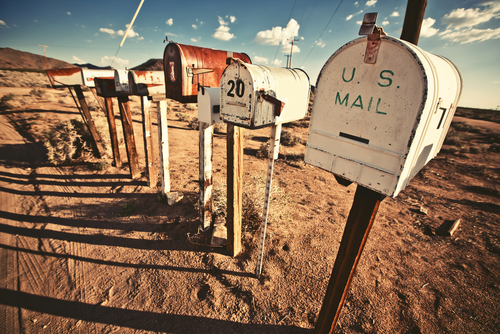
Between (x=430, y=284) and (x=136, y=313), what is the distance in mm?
3970

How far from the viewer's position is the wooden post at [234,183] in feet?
8.64

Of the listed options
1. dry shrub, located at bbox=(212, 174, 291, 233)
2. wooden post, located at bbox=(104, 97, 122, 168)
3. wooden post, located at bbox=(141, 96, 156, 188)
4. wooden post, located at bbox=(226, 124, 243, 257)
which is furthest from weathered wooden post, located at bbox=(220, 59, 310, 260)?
wooden post, located at bbox=(104, 97, 122, 168)

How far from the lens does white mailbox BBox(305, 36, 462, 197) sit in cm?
112

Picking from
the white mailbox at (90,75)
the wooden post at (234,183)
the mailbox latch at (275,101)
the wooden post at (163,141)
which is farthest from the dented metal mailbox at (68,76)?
the mailbox latch at (275,101)

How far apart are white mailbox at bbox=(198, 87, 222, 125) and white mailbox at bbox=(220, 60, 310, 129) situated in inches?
18.9

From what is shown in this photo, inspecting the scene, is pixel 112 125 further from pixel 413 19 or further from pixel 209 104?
pixel 413 19

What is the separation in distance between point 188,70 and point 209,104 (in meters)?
1.01

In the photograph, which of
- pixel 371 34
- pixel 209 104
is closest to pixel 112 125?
pixel 209 104

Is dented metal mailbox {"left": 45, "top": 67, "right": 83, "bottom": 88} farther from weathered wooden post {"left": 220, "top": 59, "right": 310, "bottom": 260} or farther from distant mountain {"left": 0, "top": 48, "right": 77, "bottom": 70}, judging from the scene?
distant mountain {"left": 0, "top": 48, "right": 77, "bottom": 70}

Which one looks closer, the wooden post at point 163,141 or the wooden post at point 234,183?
the wooden post at point 234,183

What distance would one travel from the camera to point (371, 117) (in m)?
1.29

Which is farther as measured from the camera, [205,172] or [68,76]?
[68,76]

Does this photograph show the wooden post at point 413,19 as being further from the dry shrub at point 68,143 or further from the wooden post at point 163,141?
the dry shrub at point 68,143

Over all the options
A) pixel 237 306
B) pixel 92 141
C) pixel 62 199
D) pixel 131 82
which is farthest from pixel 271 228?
pixel 92 141
